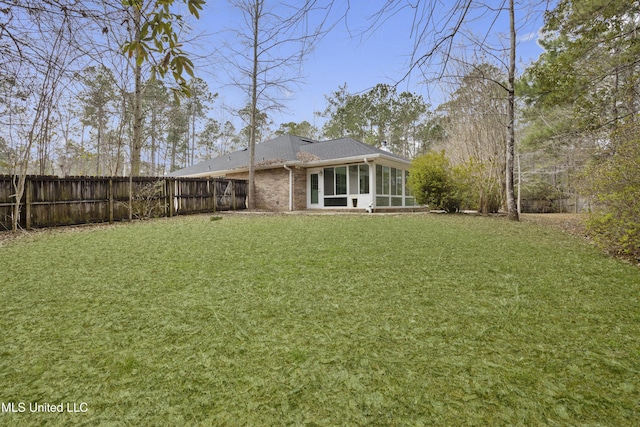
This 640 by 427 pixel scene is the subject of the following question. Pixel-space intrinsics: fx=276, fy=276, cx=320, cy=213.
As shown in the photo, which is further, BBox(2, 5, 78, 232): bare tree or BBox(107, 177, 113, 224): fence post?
BBox(107, 177, 113, 224): fence post

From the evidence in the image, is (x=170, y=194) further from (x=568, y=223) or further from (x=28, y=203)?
(x=568, y=223)

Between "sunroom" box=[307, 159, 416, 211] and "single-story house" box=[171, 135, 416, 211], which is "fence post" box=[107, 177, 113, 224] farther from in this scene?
"sunroom" box=[307, 159, 416, 211]

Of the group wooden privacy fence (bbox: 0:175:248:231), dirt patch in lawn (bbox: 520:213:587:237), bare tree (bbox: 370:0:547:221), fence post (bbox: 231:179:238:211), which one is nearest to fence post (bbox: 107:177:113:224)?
wooden privacy fence (bbox: 0:175:248:231)

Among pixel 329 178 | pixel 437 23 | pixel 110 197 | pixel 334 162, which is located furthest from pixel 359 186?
pixel 437 23

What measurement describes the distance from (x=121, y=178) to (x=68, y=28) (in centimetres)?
796

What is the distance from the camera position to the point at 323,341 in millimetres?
1825

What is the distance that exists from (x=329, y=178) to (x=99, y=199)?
30.4ft

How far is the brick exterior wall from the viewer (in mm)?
14141

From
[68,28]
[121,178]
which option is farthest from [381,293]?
[121,178]

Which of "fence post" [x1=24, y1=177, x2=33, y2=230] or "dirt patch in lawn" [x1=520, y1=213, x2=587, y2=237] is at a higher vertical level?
"fence post" [x1=24, y1=177, x2=33, y2=230]

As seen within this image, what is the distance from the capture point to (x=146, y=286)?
2818mm

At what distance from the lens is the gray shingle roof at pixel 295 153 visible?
13.7 metres

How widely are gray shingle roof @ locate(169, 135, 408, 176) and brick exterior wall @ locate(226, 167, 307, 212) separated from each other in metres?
0.70

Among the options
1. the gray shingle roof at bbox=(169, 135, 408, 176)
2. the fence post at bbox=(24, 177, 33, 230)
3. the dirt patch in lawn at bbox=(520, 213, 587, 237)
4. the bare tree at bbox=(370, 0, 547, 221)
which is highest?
the gray shingle roof at bbox=(169, 135, 408, 176)
